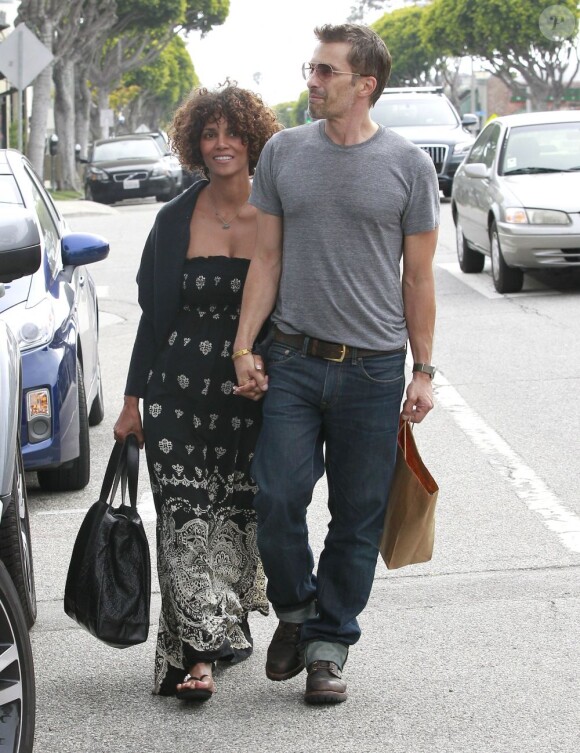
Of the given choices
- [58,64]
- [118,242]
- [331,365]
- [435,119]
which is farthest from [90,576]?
[58,64]

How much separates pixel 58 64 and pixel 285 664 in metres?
40.9

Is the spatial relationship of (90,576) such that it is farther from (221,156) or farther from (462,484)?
(462,484)

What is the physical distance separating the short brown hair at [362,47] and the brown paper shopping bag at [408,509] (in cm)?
97

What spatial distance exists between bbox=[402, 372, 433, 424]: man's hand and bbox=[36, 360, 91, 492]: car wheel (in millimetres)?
2802

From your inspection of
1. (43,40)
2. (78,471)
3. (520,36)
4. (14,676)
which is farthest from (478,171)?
(520,36)

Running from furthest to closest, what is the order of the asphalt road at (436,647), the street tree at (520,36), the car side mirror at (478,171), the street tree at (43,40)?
the street tree at (520,36)
the street tree at (43,40)
the car side mirror at (478,171)
the asphalt road at (436,647)

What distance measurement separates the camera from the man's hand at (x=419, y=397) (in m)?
4.16

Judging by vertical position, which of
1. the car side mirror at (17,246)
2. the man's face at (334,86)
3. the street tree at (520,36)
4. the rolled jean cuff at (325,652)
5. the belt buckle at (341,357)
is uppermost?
the man's face at (334,86)

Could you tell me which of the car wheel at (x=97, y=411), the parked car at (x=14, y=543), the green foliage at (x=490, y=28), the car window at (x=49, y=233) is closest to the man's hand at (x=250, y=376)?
the parked car at (x=14, y=543)

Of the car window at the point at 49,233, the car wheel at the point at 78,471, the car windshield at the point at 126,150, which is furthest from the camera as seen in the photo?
the car windshield at the point at 126,150

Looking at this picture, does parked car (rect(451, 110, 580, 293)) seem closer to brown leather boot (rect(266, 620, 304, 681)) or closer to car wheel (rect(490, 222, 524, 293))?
car wheel (rect(490, 222, 524, 293))

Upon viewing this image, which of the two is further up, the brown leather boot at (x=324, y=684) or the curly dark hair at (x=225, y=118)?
the curly dark hair at (x=225, y=118)

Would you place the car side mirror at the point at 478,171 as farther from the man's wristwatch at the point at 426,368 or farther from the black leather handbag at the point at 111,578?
the black leather handbag at the point at 111,578

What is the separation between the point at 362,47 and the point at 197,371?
98 cm
